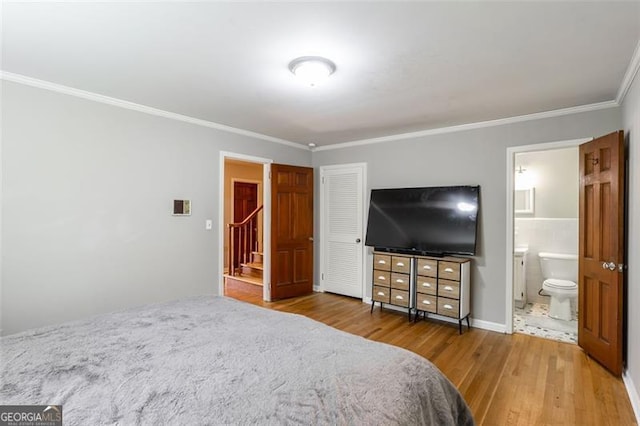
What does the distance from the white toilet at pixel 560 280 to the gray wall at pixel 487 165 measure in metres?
1.05

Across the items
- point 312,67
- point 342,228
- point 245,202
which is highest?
point 312,67

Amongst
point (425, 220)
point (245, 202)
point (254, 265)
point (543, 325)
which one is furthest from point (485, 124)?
point (245, 202)

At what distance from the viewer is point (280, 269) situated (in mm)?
4902

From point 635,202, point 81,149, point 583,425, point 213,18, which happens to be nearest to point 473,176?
point 635,202

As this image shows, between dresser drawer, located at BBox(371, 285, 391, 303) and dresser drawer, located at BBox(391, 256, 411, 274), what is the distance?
311 millimetres

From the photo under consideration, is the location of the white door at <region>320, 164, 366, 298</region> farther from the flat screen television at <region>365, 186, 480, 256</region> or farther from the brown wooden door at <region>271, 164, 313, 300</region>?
the flat screen television at <region>365, 186, 480, 256</region>

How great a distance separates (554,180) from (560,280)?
5.04 ft

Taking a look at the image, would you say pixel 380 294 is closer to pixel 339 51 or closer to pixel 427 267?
pixel 427 267

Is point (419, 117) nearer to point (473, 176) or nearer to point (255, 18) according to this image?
point (473, 176)

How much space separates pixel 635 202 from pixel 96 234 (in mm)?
4570

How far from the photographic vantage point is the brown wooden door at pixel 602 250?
2.64 meters

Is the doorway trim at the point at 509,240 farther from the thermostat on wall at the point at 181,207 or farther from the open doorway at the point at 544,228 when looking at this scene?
the thermostat on wall at the point at 181,207

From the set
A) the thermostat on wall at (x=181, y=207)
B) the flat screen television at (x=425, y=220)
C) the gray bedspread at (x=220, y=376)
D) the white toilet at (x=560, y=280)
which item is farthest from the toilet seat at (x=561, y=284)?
the thermostat on wall at (x=181, y=207)

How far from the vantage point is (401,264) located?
412cm
